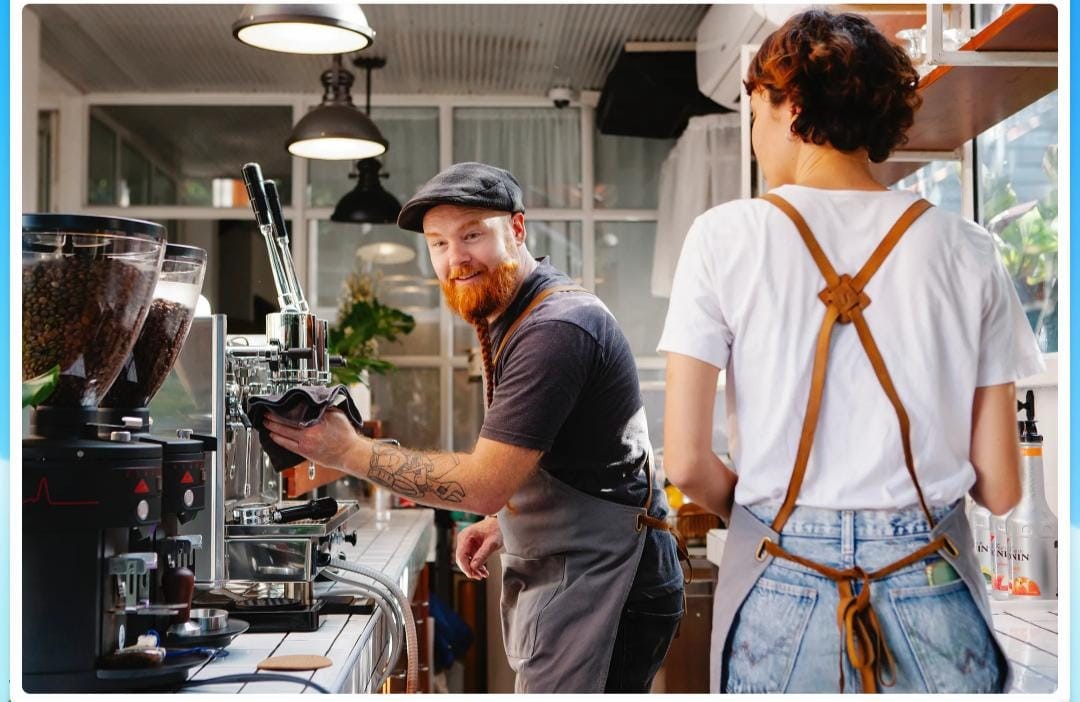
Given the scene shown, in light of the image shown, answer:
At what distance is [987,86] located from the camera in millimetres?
2059

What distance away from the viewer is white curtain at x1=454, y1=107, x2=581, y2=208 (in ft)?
21.0

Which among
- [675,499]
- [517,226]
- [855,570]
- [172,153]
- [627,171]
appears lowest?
[675,499]

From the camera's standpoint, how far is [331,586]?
2002mm

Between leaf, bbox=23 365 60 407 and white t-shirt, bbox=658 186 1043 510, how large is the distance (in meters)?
0.70

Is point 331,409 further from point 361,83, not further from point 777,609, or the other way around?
point 361,83

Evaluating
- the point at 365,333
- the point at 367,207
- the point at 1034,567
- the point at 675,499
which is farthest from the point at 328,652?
the point at 367,207

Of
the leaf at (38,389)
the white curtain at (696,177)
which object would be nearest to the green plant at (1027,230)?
the leaf at (38,389)

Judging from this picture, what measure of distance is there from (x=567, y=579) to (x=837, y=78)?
89cm

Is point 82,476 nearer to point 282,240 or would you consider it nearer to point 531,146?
point 282,240

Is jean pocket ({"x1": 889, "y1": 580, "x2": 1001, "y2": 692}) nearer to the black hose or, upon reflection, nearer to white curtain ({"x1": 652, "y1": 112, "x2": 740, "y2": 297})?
the black hose

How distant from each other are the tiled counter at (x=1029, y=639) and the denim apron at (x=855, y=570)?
17cm

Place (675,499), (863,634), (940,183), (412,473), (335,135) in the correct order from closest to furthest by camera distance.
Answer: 1. (863,634)
2. (412,473)
3. (940,183)
4. (675,499)
5. (335,135)

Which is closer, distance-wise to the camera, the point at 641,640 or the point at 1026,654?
the point at 1026,654

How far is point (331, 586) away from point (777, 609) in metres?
1.04
